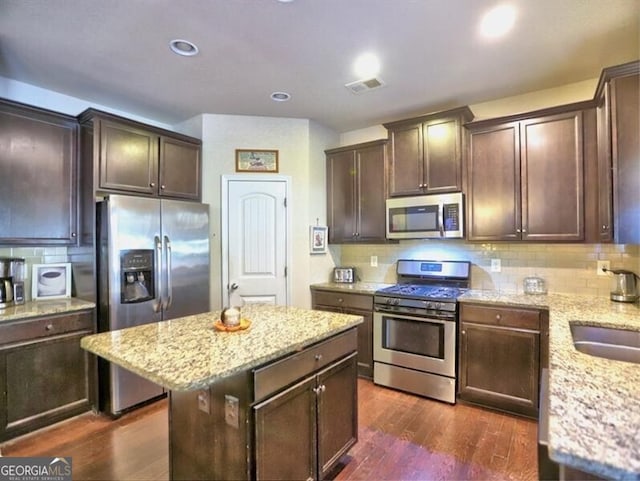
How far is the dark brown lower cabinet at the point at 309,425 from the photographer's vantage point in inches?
57.5

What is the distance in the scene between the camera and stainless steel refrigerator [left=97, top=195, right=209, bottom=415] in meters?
2.67

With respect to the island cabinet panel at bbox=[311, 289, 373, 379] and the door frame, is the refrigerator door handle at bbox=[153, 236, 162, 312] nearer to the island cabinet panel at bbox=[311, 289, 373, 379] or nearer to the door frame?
the door frame

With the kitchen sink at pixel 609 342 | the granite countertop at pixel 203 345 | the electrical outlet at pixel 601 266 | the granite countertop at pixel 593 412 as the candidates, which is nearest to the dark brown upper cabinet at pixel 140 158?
the granite countertop at pixel 203 345

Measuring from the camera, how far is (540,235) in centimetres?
276

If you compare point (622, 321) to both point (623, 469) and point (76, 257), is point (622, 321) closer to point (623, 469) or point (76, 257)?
point (623, 469)

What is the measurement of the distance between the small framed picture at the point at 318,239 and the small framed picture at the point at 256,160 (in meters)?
0.79

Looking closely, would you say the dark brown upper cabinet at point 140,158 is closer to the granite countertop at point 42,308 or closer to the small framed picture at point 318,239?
the granite countertop at point 42,308

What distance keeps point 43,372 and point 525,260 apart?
13.5ft

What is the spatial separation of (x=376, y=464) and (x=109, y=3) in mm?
3161

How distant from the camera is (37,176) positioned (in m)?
2.69

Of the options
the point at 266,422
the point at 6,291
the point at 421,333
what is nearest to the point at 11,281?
the point at 6,291

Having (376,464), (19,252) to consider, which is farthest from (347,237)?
(19,252)

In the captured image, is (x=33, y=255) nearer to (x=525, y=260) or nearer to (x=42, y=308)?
(x=42, y=308)

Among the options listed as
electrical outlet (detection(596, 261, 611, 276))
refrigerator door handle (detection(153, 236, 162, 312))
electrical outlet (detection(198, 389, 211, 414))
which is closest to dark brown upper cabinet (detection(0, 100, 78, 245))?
refrigerator door handle (detection(153, 236, 162, 312))
